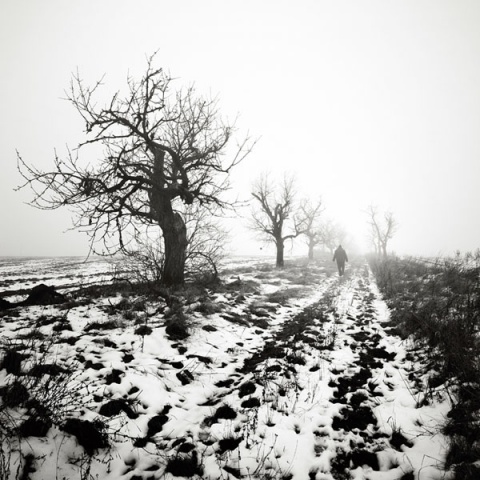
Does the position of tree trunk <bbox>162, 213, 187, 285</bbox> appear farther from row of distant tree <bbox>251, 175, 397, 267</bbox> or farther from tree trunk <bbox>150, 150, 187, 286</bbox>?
row of distant tree <bbox>251, 175, 397, 267</bbox>

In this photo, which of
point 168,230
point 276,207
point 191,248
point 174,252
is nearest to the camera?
point 168,230

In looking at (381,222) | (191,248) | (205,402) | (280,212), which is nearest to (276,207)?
(280,212)

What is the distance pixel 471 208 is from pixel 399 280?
216 metres

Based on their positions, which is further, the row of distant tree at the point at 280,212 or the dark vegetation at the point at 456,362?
the row of distant tree at the point at 280,212

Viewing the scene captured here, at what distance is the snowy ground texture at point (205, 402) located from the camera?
7.70ft

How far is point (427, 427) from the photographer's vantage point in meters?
2.74

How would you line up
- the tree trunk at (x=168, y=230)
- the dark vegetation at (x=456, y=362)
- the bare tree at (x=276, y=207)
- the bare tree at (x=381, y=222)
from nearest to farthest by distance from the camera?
the dark vegetation at (x=456, y=362) < the tree trunk at (x=168, y=230) < the bare tree at (x=276, y=207) < the bare tree at (x=381, y=222)

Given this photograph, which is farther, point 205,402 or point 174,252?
point 174,252

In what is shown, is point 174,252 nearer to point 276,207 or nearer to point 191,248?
point 191,248

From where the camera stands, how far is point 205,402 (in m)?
3.39

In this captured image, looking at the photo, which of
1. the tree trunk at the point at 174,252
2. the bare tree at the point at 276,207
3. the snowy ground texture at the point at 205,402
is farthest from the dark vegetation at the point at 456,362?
the bare tree at the point at 276,207

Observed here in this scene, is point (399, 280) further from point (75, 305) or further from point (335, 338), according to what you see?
point (75, 305)

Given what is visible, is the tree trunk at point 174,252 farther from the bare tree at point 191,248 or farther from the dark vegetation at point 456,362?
the dark vegetation at point 456,362

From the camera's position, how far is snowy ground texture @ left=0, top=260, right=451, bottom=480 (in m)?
2.35
